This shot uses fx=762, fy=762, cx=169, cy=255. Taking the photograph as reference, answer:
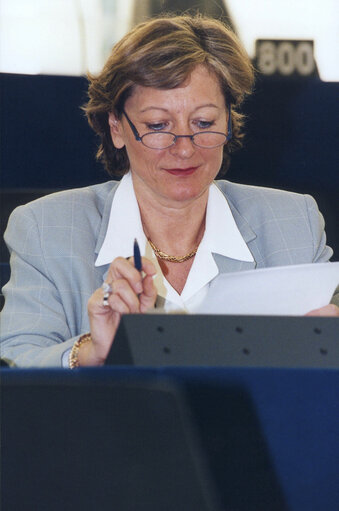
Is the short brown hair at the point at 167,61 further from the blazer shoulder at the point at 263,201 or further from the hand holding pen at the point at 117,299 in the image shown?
the hand holding pen at the point at 117,299

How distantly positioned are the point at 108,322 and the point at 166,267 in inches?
22.0

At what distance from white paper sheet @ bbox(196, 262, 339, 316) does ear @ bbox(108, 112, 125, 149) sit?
870 millimetres

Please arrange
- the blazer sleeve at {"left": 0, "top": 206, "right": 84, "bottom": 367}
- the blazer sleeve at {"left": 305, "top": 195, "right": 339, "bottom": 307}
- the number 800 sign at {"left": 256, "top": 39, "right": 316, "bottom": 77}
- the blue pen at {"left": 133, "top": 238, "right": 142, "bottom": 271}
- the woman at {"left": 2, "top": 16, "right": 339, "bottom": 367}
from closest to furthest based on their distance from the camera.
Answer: the blue pen at {"left": 133, "top": 238, "right": 142, "bottom": 271}
the blazer sleeve at {"left": 0, "top": 206, "right": 84, "bottom": 367}
the woman at {"left": 2, "top": 16, "right": 339, "bottom": 367}
the blazer sleeve at {"left": 305, "top": 195, "right": 339, "bottom": 307}
the number 800 sign at {"left": 256, "top": 39, "right": 316, "bottom": 77}

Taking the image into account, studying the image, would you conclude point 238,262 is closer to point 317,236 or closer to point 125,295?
point 317,236

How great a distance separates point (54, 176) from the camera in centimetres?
289

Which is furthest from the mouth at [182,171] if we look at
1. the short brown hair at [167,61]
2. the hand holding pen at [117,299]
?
the hand holding pen at [117,299]

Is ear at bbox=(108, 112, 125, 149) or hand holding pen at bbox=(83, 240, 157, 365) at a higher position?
ear at bbox=(108, 112, 125, 149)

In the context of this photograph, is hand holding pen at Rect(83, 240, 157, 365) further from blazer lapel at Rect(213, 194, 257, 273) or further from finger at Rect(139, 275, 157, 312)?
blazer lapel at Rect(213, 194, 257, 273)

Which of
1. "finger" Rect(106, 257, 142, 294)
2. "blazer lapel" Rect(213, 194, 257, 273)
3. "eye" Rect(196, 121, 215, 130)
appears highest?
"eye" Rect(196, 121, 215, 130)

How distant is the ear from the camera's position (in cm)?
166

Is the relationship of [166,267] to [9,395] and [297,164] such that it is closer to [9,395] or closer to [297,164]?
[9,395]

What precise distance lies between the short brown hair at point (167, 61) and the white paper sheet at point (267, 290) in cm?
72

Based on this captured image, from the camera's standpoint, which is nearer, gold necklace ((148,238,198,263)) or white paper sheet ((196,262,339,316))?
white paper sheet ((196,262,339,316))

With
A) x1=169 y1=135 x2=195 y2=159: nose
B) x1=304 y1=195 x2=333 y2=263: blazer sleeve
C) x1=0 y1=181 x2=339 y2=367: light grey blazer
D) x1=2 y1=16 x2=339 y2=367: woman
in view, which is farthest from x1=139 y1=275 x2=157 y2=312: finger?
x1=304 y1=195 x2=333 y2=263: blazer sleeve
